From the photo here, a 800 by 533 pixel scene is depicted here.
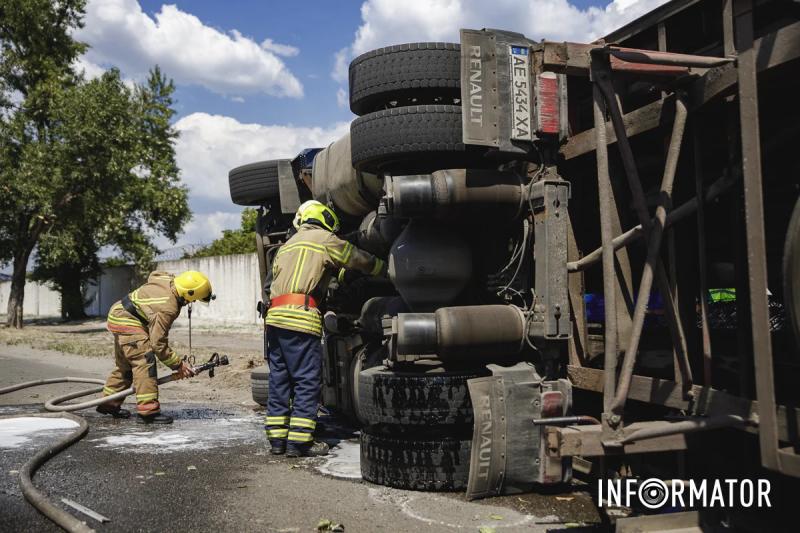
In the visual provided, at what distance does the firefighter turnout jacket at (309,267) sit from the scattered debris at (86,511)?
174 cm

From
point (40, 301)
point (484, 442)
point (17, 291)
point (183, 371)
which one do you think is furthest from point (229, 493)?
point (40, 301)

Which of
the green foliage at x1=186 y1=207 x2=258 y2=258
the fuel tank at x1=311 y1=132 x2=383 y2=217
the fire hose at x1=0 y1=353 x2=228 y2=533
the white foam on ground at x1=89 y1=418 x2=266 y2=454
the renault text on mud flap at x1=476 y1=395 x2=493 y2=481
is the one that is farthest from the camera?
the green foliage at x1=186 y1=207 x2=258 y2=258

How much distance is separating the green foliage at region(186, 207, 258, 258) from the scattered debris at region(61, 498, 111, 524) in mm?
24391

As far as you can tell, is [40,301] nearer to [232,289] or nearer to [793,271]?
[232,289]

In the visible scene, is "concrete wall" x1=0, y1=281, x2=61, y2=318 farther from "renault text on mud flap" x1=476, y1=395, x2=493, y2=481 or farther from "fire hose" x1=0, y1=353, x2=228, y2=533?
"renault text on mud flap" x1=476, y1=395, x2=493, y2=481

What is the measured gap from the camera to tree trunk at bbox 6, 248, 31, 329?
75.3ft

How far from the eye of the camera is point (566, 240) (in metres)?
3.94

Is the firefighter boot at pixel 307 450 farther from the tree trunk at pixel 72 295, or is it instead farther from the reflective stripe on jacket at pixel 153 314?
the tree trunk at pixel 72 295

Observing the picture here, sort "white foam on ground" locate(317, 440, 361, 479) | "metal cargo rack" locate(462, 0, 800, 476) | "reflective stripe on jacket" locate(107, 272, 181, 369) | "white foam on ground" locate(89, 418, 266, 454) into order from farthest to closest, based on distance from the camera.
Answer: "reflective stripe on jacket" locate(107, 272, 181, 369), "white foam on ground" locate(89, 418, 266, 454), "white foam on ground" locate(317, 440, 361, 479), "metal cargo rack" locate(462, 0, 800, 476)

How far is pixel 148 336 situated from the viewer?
267 inches

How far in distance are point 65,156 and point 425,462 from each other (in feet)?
64.2

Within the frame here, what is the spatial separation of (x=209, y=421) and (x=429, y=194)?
356 centimetres

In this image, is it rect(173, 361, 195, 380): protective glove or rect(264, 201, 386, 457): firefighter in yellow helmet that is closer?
rect(264, 201, 386, 457): firefighter in yellow helmet

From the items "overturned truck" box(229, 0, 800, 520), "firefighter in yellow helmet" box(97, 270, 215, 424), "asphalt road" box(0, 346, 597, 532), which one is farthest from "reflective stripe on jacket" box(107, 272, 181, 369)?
"overturned truck" box(229, 0, 800, 520)
